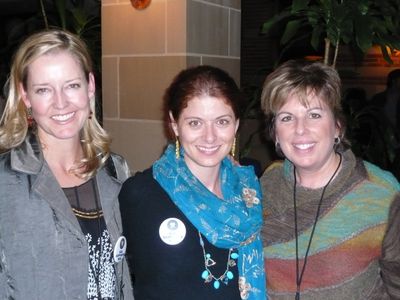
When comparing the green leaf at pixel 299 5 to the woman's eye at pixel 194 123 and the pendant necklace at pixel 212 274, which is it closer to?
the woman's eye at pixel 194 123

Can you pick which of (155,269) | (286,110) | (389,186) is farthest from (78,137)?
(389,186)

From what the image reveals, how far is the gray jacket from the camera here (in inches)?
66.2

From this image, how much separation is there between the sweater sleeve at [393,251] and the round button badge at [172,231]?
2.44ft

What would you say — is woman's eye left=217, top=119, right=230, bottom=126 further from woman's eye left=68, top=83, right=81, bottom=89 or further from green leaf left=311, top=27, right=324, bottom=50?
green leaf left=311, top=27, right=324, bottom=50

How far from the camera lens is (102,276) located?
6.12 feet

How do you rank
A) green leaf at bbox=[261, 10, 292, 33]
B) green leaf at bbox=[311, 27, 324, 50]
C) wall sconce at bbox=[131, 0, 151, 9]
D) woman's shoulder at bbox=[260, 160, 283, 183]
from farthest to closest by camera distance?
wall sconce at bbox=[131, 0, 151, 9]
green leaf at bbox=[261, 10, 292, 33]
green leaf at bbox=[311, 27, 324, 50]
woman's shoulder at bbox=[260, 160, 283, 183]

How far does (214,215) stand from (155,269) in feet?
1.00

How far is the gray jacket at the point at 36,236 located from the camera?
66.2 inches

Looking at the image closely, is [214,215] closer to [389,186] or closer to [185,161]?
[185,161]

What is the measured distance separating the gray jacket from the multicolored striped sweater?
0.76 meters

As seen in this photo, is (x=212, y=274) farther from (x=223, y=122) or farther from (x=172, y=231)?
(x=223, y=122)

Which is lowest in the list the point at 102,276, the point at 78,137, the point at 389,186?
the point at 102,276

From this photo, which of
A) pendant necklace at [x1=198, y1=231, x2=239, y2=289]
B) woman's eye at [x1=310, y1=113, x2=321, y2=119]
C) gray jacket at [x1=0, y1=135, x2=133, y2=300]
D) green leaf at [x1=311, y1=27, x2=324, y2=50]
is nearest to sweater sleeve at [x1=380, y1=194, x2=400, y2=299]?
woman's eye at [x1=310, y1=113, x2=321, y2=119]

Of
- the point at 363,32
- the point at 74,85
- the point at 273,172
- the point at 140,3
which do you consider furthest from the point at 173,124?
the point at 140,3
